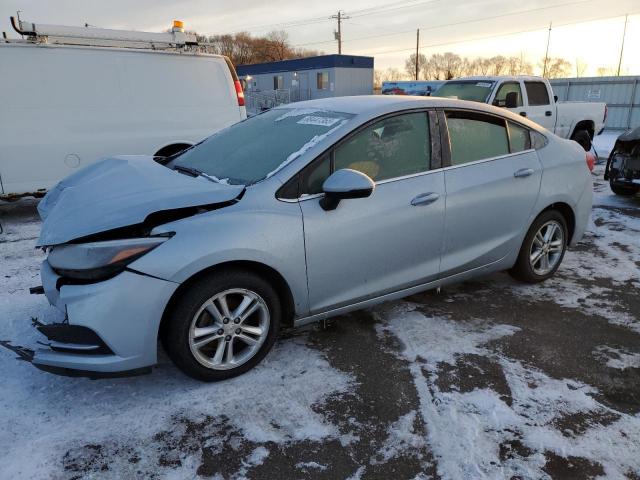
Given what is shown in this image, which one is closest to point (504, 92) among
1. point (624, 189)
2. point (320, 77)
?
point (624, 189)

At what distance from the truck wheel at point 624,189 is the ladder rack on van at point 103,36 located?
700 cm

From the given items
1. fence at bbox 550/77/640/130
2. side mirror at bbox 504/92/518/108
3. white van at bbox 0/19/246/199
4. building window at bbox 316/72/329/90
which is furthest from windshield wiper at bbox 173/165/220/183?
building window at bbox 316/72/329/90

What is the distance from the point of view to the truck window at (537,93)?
33.9 feet

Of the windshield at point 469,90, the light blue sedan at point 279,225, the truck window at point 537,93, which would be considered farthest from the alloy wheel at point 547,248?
the truck window at point 537,93

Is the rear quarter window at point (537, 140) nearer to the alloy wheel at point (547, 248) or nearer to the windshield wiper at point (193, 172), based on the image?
the alloy wheel at point (547, 248)

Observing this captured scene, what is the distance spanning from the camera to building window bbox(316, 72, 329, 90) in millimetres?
41750

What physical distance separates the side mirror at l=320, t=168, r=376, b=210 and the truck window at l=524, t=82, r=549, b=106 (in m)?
8.81

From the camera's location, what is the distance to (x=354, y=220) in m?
3.11

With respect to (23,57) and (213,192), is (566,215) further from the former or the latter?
(23,57)

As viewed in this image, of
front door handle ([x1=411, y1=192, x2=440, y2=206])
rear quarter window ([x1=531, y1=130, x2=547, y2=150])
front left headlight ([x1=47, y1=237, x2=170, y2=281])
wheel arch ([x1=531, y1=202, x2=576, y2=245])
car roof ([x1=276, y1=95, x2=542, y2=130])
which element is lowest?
wheel arch ([x1=531, y1=202, x2=576, y2=245])

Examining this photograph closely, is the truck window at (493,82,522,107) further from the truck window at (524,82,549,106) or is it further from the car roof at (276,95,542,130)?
the car roof at (276,95,542,130)

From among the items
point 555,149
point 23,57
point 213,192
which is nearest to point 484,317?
point 555,149

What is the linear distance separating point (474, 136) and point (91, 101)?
17.1 feet

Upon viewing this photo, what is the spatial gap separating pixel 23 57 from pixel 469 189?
5834 millimetres
